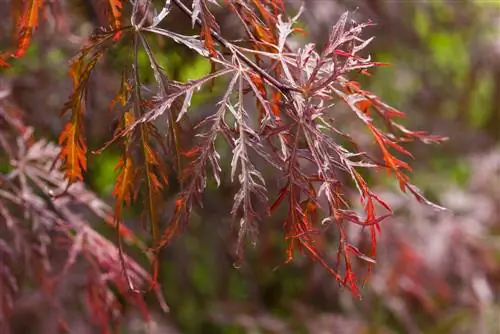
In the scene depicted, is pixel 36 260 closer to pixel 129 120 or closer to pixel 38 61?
pixel 129 120

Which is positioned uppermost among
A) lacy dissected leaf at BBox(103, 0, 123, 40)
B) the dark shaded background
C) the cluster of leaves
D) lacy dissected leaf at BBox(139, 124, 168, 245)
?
lacy dissected leaf at BBox(103, 0, 123, 40)

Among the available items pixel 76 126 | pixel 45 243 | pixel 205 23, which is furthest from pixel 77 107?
pixel 45 243

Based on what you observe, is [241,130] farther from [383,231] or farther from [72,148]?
[383,231]

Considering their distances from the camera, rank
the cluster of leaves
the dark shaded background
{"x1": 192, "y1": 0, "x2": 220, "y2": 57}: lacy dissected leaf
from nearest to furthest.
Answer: {"x1": 192, "y1": 0, "x2": 220, "y2": 57}: lacy dissected leaf → the cluster of leaves → the dark shaded background

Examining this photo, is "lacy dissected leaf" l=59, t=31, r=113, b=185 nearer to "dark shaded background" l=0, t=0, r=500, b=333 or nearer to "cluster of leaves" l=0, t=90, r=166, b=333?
"cluster of leaves" l=0, t=90, r=166, b=333

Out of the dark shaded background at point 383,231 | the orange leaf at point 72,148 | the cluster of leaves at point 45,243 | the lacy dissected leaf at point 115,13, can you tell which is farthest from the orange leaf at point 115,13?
the dark shaded background at point 383,231

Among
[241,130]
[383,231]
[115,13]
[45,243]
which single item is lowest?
[383,231]

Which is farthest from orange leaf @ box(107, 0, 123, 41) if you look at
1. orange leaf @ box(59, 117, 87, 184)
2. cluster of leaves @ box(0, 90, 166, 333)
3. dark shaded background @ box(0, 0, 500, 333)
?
dark shaded background @ box(0, 0, 500, 333)

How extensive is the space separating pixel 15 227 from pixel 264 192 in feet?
1.95

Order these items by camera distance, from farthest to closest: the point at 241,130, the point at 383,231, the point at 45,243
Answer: the point at 383,231, the point at 45,243, the point at 241,130

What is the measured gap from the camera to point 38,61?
6.53 ft

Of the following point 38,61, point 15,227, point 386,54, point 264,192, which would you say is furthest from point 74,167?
point 386,54

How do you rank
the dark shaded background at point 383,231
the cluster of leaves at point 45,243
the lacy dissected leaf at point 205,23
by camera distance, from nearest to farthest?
the lacy dissected leaf at point 205,23 < the cluster of leaves at point 45,243 < the dark shaded background at point 383,231

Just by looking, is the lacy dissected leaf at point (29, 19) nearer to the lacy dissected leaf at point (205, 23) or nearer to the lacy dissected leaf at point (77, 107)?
the lacy dissected leaf at point (77, 107)
